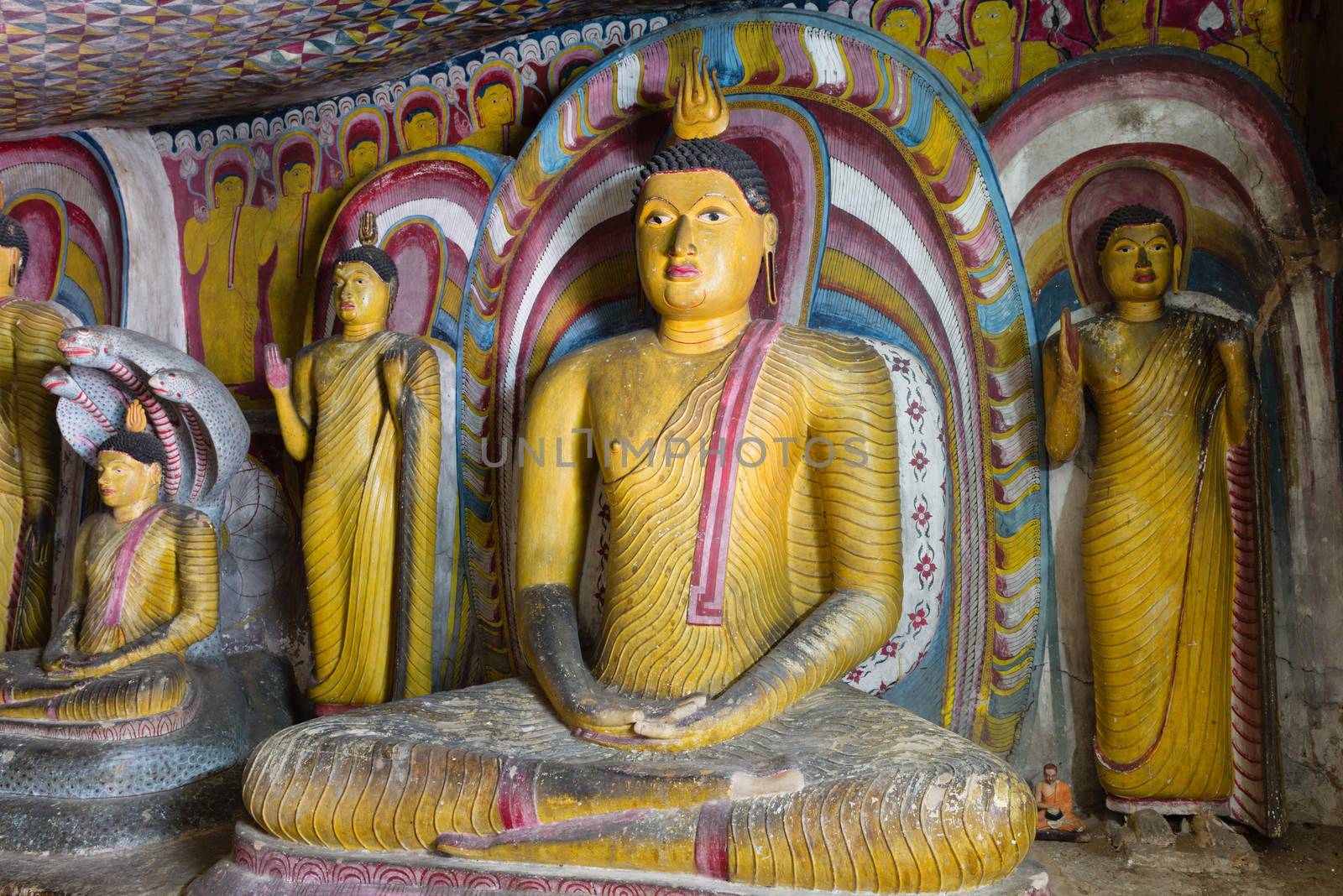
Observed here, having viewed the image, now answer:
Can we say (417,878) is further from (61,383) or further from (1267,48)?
(1267,48)

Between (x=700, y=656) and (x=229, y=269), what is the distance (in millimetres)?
3088

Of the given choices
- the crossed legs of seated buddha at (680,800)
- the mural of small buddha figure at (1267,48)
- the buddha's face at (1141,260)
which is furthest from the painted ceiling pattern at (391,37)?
the crossed legs of seated buddha at (680,800)

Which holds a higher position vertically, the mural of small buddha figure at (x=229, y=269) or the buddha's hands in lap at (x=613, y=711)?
the mural of small buddha figure at (x=229, y=269)

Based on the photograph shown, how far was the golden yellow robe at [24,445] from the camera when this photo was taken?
4.79 metres

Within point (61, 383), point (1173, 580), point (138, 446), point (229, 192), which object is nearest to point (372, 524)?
point (138, 446)

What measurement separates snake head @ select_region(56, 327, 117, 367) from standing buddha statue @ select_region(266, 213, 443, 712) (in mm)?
565

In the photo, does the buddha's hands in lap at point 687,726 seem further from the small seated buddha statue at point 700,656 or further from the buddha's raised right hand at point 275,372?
the buddha's raised right hand at point 275,372

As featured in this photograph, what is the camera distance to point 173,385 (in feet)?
13.6

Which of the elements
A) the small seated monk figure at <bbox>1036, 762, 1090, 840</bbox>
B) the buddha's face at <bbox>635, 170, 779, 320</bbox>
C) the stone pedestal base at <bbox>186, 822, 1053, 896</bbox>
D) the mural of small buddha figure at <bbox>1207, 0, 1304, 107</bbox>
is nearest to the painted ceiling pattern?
the mural of small buddha figure at <bbox>1207, 0, 1304, 107</bbox>

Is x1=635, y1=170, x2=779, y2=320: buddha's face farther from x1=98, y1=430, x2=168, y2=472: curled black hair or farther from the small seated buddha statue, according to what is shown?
x1=98, y1=430, x2=168, y2=472: curled black hair

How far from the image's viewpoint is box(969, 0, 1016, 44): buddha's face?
3.83 m

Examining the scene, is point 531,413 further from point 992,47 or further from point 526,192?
point 992,47

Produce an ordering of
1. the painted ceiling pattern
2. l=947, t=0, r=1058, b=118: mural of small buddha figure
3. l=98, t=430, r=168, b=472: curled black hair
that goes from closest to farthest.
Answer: the painted ceiling pattern
l=947, t=0, r=1058, b=118: mural of small buddha figure
l=98, t=430, r=168, b=472: curled black hair

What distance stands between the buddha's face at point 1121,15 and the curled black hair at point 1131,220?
1.93ft
